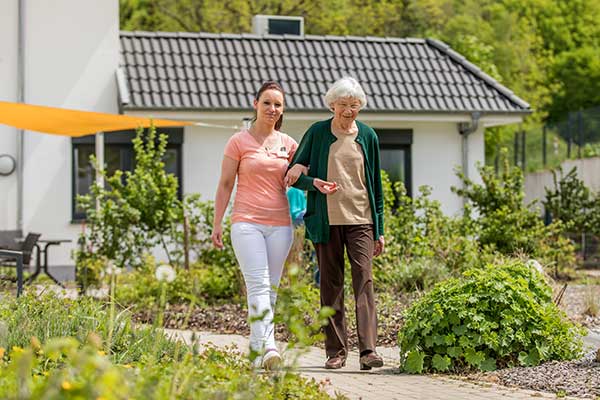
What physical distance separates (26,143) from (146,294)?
5998 mm

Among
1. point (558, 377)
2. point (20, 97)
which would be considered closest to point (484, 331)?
point (558, 377)

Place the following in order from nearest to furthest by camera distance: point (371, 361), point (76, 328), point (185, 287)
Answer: point (76, 328)
point (371, 361)
point (185, 287)

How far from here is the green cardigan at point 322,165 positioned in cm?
775

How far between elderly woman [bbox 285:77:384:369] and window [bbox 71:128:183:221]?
33.1ft

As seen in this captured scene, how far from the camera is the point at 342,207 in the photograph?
7.73 m

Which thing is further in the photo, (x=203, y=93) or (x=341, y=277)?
(x=203, y=93)

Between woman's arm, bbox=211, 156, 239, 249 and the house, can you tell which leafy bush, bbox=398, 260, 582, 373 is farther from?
the house

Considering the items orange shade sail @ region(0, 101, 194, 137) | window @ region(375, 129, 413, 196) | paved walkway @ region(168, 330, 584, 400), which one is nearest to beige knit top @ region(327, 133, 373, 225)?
paved walkway @ region(168, 330, 584, 400)

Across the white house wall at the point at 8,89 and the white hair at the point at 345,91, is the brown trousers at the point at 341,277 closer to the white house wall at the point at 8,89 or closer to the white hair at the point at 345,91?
the white hair at the point at 345,91

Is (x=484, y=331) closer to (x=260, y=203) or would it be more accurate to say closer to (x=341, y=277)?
(x=341, y=277)

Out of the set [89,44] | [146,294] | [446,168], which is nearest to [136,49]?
[89,44]

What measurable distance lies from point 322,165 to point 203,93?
10266mm

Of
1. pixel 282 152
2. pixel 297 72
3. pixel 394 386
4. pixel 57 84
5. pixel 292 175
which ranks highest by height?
pixel 297 72

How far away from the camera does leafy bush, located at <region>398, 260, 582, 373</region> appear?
291 inches
